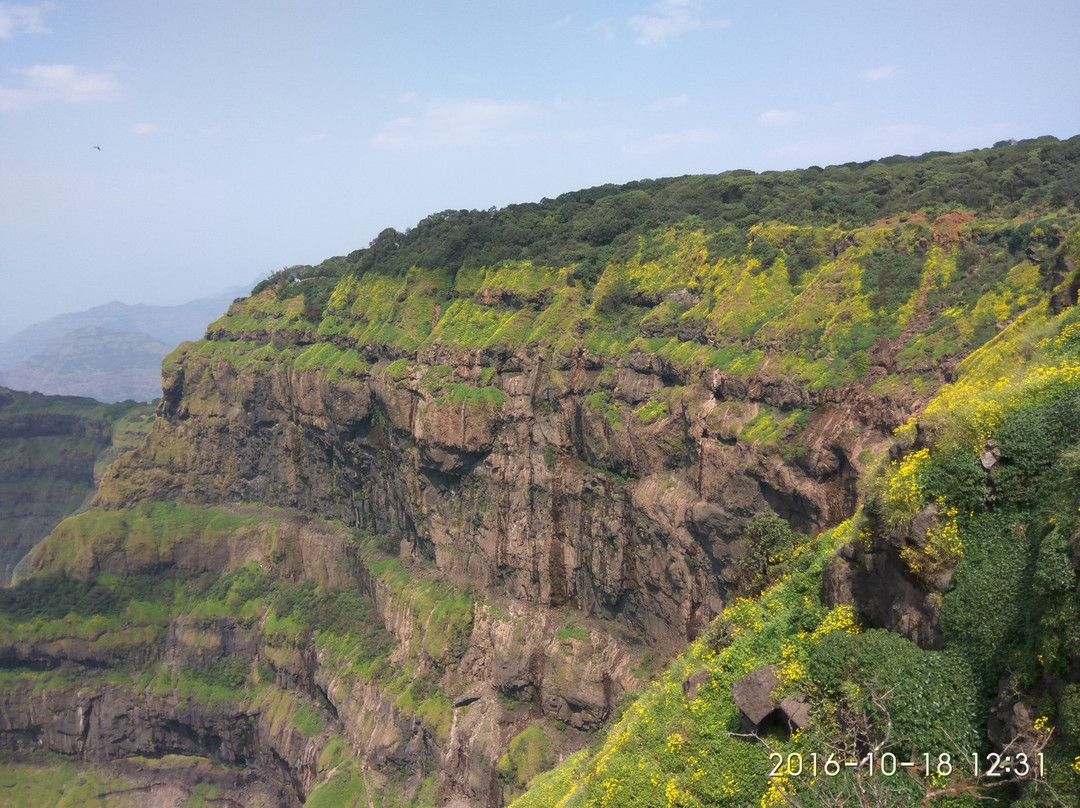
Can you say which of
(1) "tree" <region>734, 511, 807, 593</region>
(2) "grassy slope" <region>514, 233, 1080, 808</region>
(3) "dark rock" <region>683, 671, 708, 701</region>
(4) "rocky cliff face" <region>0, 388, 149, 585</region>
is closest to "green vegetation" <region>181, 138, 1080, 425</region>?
(1) "tree" <region>734, 511, 807, 593</region>

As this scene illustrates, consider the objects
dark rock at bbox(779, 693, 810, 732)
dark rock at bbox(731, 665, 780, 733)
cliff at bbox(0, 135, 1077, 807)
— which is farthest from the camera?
cliff at bbox(0, 135, 1077, 807)

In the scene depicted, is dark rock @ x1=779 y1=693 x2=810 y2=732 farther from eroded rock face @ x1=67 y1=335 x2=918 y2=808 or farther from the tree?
eroded rock face @ x1=67 y1=335 x2=918 y2=808

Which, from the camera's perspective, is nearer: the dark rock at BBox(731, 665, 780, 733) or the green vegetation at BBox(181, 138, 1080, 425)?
the dark rock at BBox(731, 665, 780, 733)

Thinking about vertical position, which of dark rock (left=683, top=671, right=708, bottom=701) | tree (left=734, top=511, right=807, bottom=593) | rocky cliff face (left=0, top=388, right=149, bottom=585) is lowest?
rocky cliff face (left=0, top=388, right=149, bottom=585)

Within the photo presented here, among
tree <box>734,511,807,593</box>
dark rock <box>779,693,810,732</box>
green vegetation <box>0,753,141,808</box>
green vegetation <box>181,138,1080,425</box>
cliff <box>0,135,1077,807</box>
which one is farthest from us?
green vegetation <box>0,753,141,808</box>

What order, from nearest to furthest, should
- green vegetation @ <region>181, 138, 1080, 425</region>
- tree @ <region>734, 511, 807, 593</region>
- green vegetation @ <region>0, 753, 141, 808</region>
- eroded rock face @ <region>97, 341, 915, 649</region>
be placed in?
tree @ <region>734, 511, 807, 593</region>
green vegetation @ <region>181, 138, 1080, 425</region>
eroded rock face @ <region>97, 341, 915, 649</region>
green vegetation @ <region>0, 753, 141, 808</region>

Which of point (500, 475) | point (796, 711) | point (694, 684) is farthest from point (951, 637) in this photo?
point (500, 475)

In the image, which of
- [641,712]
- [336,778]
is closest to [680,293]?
[641,712]

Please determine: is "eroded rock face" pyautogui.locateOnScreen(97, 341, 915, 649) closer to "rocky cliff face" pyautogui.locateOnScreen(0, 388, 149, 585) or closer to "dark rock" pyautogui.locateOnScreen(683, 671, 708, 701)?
"dark rock" pyautogui.locateOnScreen(683, 671, 708, 701)

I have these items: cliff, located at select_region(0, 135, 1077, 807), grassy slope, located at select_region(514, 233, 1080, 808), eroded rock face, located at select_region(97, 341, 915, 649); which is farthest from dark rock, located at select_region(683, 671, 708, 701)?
eroded rock face, located at select_region(97, 341, 915, 649)

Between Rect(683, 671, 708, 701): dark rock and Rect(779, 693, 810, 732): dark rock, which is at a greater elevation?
Rect(779, 693, 810, 732): dark rock

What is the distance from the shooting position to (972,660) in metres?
16.0

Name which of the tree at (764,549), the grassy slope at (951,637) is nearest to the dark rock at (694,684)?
the grassy slope at (951,637)

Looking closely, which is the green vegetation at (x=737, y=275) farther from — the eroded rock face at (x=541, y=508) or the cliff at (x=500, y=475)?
the eroded rock face at (x=541, y=508)
